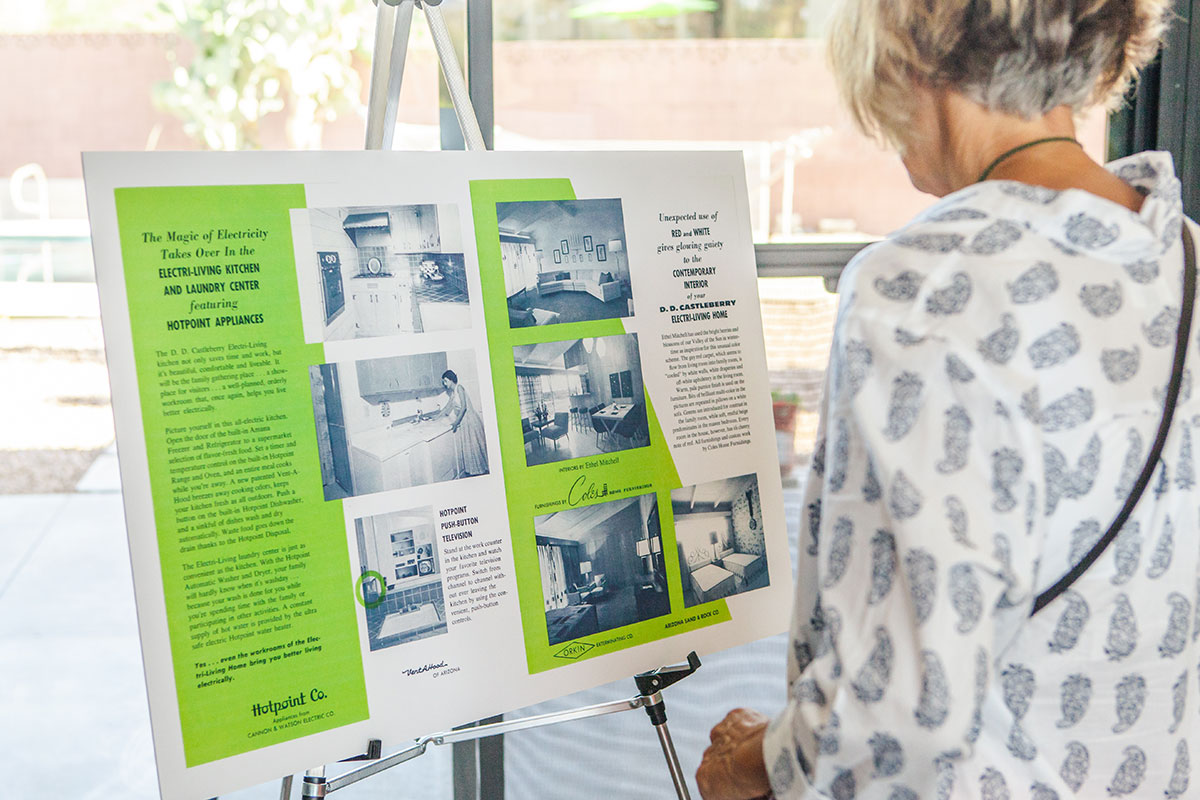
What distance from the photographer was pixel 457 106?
4.22 feet

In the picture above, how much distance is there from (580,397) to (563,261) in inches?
6.7

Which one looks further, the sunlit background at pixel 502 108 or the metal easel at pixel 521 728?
the sunlit background at pixel 502 108

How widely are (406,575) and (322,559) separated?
10 cm

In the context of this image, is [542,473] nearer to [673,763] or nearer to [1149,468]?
[673,763]

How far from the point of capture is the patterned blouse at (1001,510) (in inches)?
29.2

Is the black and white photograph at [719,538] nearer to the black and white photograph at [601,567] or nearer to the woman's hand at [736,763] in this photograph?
the black and white photograph at [601,567]

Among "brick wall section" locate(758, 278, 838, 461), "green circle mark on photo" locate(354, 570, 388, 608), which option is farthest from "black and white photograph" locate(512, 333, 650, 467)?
"brick wall section" locate(758, 278, 838, 461)

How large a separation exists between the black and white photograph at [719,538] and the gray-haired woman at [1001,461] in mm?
417

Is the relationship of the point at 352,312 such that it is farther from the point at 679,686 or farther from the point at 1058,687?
the point at 679,686

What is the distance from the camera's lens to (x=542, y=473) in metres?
1.22

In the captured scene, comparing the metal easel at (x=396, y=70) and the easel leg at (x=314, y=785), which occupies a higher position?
the metal easel at (x=396, y=70)

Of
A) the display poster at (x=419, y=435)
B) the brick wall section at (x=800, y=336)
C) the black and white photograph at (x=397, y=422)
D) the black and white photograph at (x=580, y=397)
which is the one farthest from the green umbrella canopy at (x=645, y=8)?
the black and white photograph at (x=397, y=422)

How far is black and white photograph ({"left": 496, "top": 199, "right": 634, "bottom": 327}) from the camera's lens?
1222 millimetres

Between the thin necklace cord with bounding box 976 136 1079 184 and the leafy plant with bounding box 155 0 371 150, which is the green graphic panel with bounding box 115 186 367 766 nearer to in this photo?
the thin necklace cord with bounding box 976 136 1079 184
